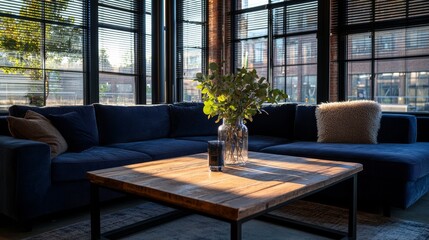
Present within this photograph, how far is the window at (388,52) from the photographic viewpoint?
403cm

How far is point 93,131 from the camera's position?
335cm

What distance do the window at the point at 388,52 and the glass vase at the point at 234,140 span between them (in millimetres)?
2694

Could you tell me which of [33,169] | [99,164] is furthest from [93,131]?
[33,169]

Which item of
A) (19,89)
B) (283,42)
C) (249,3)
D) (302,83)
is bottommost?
(19,89)

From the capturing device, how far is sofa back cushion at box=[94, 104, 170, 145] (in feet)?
11.7

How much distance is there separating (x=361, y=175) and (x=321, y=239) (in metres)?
0.75

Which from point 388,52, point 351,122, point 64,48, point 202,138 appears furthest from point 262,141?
point 64,48

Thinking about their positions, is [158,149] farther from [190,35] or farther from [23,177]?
[190,35]

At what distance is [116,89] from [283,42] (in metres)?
2.33

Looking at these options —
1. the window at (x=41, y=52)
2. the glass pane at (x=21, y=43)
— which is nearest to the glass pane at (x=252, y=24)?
the window at (x=41, y=52)

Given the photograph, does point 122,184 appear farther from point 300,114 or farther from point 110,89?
point 110,89

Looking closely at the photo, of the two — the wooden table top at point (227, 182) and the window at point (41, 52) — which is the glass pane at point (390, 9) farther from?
the window at point (41, 52)

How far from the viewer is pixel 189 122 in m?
4.18

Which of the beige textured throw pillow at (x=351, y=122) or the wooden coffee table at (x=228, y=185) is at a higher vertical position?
the beige textured throw pillow at (x=351, y=122)
